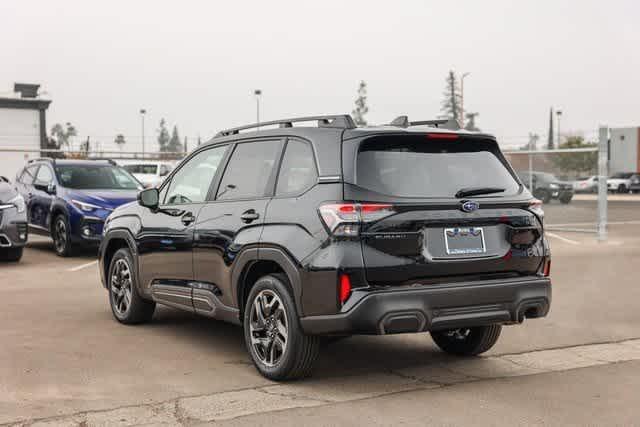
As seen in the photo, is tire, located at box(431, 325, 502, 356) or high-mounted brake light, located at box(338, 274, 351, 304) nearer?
high-mounted brake light, located at box(338, 274, 351, 304)

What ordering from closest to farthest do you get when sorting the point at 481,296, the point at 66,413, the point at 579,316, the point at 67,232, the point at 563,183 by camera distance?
the point at 66,413 → the point at 481,296 → the point at 579,316 → the point at 67,232 → the point at 563,183

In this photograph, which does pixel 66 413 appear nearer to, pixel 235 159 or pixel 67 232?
pixel 235 159

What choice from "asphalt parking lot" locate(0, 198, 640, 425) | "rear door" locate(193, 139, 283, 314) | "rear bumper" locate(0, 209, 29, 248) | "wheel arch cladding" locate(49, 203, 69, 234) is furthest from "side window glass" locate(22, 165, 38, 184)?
"rear door" locate(193, 139, 283, 314)

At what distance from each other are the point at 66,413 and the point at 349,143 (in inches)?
94.9

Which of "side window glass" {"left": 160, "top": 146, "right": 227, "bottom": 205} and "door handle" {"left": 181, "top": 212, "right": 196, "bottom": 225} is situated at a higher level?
"side window glass" {"left": 160, "top": 146, "right": 227, "bottom": 205}

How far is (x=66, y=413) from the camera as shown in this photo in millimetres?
5195

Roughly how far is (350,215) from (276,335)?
3.63 ft

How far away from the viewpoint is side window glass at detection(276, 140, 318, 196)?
582cm

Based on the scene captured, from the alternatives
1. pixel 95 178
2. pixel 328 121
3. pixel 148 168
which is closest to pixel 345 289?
pixel 328 121

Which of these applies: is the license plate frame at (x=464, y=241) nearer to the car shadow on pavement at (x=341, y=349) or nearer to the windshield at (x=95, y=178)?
the car shadow on pavement at (x=341, y=349)

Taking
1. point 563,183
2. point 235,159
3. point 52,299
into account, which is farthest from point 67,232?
point 563,183

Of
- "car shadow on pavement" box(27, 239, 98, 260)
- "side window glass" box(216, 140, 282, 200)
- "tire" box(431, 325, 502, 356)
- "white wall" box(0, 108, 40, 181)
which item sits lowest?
"car shadow on pavement" box(27, 239, 98, 260)

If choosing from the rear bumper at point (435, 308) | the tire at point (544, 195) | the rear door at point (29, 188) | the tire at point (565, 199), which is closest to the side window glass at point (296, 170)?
the rear bumper at point (435, 308)

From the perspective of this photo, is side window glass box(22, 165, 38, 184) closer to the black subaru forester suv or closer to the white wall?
the black subaru forester suv
